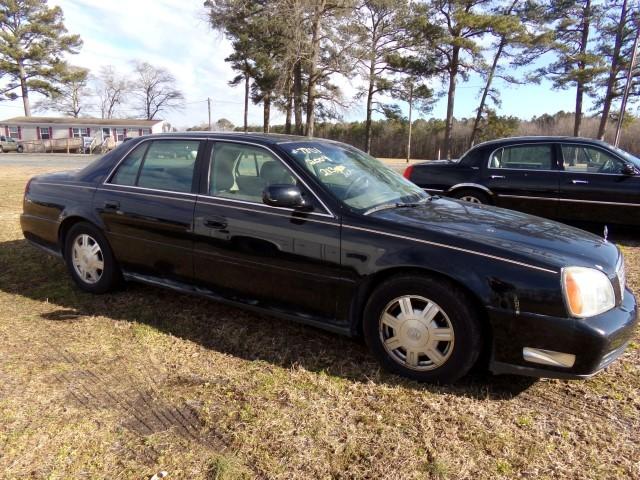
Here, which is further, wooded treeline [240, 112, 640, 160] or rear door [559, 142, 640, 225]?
wooded treeline [240, 112, 640, 160]

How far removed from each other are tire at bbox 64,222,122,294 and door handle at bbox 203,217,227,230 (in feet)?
4.02

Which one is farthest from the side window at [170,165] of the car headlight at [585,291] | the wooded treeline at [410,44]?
the wooded treeline at [410,44]

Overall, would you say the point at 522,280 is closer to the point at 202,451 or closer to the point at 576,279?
the point at 576,279

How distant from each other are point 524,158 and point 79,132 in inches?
2088

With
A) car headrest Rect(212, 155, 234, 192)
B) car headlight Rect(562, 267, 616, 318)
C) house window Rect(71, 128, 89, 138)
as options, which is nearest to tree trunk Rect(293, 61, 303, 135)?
car headrest Rect(212, 155, 234, 192)

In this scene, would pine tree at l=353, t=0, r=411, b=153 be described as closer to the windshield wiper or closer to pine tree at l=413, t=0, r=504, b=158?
pine tree at l=413, t=0, r=504, b=158

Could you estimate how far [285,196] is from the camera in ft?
10.2

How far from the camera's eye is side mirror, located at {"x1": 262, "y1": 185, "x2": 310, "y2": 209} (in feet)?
10.2

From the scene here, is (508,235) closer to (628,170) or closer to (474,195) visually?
(474,195)

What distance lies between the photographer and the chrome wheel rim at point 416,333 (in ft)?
9.20

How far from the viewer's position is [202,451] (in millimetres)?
2297

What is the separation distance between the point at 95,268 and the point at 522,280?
3601 mm

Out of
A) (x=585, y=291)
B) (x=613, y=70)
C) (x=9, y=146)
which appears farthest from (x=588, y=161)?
(x=9, y=146)

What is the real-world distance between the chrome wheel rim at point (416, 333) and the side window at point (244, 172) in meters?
1.16
